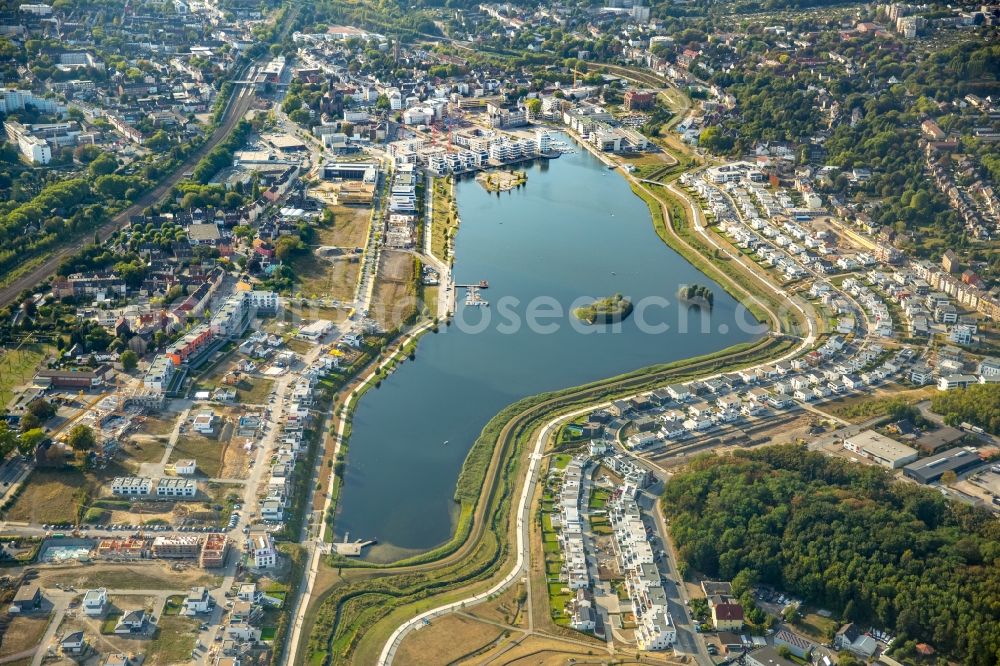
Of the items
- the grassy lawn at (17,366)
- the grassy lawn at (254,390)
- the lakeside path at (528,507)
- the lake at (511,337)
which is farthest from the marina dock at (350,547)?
the grassy lawn at (17,366)

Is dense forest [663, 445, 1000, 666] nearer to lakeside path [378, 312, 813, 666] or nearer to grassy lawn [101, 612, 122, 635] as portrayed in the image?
lakeside path [378, 312, 813, 666]

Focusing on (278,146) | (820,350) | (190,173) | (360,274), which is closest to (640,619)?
(820,350)

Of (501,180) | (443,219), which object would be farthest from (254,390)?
(501,180)

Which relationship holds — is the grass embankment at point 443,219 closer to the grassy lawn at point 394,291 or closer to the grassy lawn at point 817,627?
the grassy lawn at point 394,291

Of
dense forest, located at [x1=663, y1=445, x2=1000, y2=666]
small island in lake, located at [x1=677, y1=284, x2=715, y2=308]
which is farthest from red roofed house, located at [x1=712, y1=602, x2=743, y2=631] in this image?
small island in lake, located at [x1=677, y1=284, x2=715, y2=308]

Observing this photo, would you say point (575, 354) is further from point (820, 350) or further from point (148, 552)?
point (148, 552)
